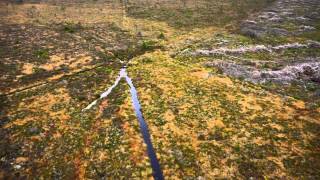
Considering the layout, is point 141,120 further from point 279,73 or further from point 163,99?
point 279,73

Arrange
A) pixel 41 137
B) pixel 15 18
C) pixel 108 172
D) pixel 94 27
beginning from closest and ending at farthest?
pixel 108 172 → pixel 41 137 → pixel 94 27 → pixel 15 18

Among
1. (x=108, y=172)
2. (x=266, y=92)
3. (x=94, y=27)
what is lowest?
(x=108, y=172)

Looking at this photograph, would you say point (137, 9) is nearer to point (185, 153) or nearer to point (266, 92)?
point (266, 92)

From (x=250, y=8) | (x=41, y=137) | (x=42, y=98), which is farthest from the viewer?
(x=250, y=8)

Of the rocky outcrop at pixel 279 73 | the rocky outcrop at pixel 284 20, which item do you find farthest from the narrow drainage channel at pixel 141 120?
the rocky outcrop at pixel 284 20

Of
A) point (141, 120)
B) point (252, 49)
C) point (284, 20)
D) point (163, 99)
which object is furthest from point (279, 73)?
point (284, 20)

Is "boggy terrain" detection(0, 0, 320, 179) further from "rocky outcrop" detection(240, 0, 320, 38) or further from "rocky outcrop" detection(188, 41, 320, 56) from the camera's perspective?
"rocky outcrop" detection(240, 0, 320, 38)

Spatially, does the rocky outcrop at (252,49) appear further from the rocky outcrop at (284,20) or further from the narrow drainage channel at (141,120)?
the narrow drainage channel at (141,120)

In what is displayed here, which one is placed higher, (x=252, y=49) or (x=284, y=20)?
(x=284, y=20)

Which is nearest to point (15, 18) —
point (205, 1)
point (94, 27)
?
point (94, 27)

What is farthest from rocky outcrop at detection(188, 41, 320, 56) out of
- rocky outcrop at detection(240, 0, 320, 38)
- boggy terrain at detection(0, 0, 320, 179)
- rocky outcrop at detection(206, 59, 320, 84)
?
rocky outcrop at detection(240, 0, 320, 38)
